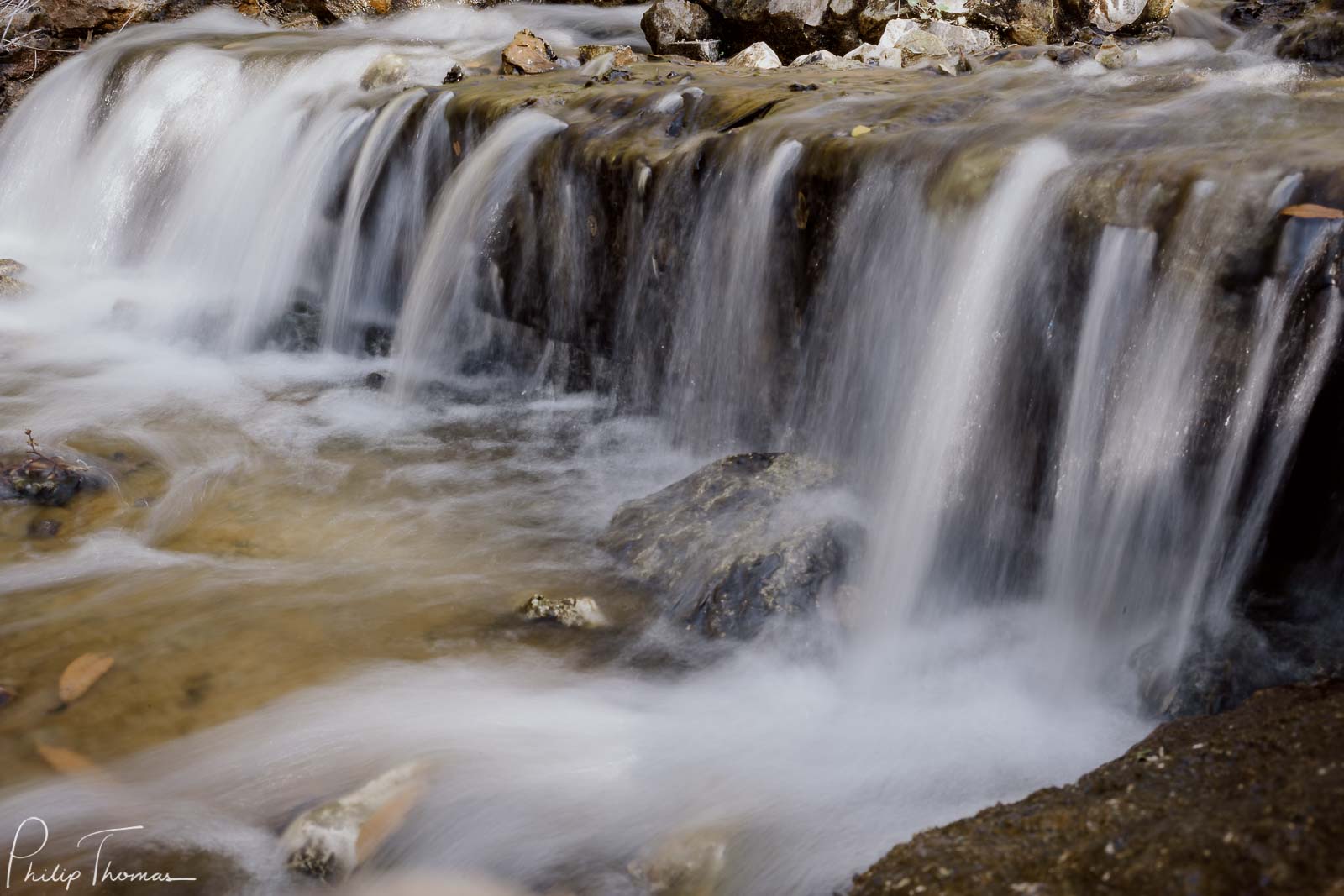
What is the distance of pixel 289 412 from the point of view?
6336mm

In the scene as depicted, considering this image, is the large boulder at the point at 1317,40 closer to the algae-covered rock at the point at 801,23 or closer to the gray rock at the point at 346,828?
the algae-covered rock at the point at 801,23

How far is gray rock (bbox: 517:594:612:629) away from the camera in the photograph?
3992 mm

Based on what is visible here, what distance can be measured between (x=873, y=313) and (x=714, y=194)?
3.90 feet

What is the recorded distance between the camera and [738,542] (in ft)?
13.8

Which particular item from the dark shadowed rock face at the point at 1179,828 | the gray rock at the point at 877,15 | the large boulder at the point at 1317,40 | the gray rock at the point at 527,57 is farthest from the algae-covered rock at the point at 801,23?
the dark shadowed rock face at the point at 1179,828

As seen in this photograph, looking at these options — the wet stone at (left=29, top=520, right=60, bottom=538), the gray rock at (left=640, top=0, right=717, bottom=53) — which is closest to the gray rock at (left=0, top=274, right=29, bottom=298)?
the wet stone at (left=29, top=520, right=60, bottom=538)

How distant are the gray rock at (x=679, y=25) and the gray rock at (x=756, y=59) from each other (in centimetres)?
114

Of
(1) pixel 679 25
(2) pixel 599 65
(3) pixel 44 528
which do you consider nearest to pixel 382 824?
(3) pixel 44 528

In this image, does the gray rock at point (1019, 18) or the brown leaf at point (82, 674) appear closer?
the brown leaf at point (82, 674)

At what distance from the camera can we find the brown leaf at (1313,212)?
3.23 m

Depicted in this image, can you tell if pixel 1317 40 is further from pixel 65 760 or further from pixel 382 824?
pixel 65 760

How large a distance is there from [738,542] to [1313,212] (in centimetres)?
222

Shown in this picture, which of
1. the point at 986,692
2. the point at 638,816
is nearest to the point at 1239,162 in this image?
the point at 986,692

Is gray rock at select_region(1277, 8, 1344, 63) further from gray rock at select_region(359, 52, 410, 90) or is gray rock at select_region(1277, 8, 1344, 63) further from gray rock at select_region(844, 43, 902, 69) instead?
gray rock at select_region(359, 52, 410, 90)
